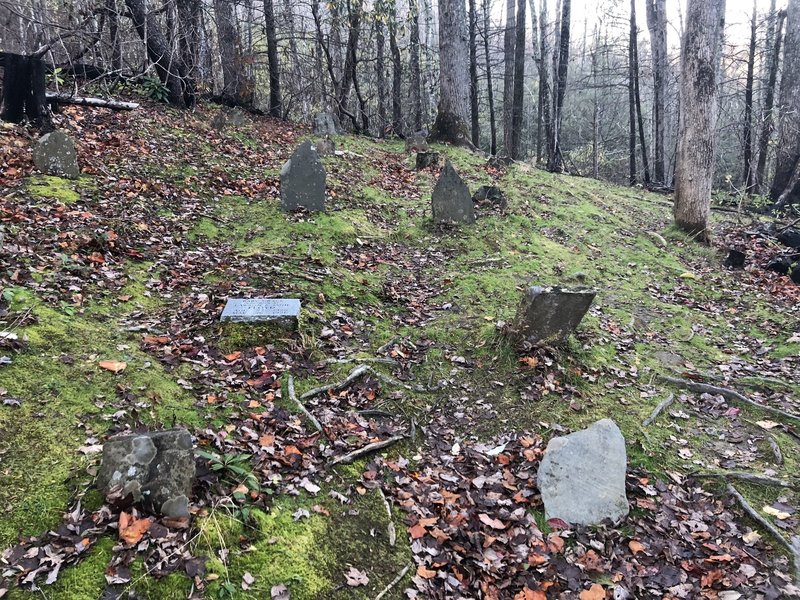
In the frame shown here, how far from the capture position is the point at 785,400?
18.6 feet

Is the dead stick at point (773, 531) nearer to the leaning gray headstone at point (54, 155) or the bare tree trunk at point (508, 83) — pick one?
the leaning gray headstone at point (54, 155)

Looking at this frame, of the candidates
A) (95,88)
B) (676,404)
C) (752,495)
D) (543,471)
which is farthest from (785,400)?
(95,88)

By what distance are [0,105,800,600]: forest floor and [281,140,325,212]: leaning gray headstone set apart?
0.41 meters

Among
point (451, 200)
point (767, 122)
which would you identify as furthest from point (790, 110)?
point (451, 200)

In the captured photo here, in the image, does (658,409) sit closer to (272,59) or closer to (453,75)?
(453,75)

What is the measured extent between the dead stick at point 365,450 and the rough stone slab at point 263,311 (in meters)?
1.82

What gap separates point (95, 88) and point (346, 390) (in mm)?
12962

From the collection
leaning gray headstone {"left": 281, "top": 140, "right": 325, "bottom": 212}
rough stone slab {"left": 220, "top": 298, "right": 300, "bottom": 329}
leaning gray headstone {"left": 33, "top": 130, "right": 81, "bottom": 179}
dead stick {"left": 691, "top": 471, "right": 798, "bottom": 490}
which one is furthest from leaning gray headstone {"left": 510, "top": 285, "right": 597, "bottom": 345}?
leaning gray headstone {"left": 33, "top": 130, "right": 81, "bottom": 179}

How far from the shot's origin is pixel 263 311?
5.77 meters

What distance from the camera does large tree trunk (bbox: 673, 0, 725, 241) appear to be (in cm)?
1037

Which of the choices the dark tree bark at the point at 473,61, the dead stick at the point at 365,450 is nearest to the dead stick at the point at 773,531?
the dead stick at the point at 365,450

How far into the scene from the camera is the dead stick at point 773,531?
3828 millimetres

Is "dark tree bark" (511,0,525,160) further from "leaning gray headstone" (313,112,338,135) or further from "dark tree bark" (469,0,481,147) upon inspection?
"leaning gray headstone" (313,112,338,135)

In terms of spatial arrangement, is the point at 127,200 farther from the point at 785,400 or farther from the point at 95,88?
the point at 785,400
